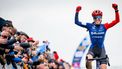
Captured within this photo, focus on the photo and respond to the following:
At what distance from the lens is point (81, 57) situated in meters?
17.6

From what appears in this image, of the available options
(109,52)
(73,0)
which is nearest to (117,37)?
(109,52)

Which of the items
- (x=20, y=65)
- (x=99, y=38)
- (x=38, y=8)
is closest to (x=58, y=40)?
(x=38, y=8)

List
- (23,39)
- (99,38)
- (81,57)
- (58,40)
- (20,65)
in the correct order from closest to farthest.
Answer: (20,65), (23,39), (99,38), (81,57), (58,40)

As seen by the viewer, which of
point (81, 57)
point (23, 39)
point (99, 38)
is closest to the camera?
point (23, 39)

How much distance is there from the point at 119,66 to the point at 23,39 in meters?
11.0

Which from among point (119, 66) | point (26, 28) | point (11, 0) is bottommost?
point (119, 66)

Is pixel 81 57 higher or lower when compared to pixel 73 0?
lower

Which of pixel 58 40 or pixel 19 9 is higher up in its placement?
pixel 19 9

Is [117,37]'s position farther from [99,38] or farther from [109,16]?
[99,38]

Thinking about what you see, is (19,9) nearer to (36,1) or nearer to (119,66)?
(36,1)

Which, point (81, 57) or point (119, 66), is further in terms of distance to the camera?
point (119, 66)

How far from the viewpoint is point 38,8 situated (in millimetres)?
19812

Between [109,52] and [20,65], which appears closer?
[20,65]

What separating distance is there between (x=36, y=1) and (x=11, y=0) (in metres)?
1.15
